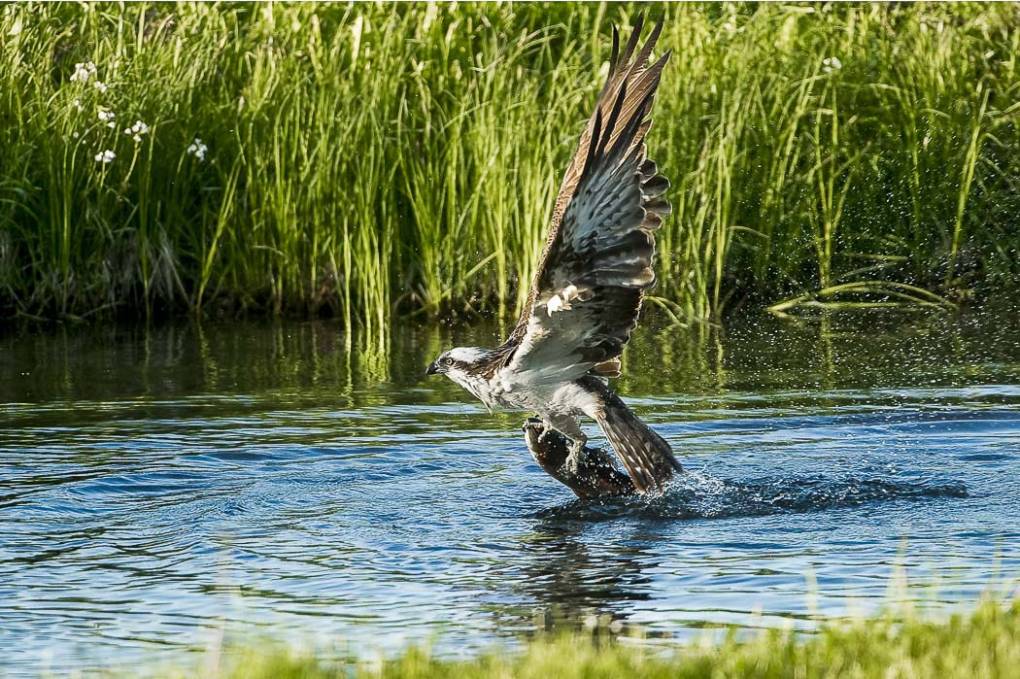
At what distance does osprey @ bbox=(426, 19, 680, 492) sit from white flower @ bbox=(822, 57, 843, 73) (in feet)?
17.0

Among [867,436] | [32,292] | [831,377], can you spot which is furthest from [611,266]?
[32,292]

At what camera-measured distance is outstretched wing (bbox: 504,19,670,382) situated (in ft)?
18.3

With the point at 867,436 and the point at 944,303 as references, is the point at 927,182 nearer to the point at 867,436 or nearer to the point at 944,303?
the point at 944,303

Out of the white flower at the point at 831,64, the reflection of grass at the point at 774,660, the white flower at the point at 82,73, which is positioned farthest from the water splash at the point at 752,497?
the white flower at the point at 82,73

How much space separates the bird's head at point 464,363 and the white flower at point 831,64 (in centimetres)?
551

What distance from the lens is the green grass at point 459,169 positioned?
36.3 feet

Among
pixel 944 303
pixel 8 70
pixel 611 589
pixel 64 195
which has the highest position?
pixel 8 70

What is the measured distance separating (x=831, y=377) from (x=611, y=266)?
3.73 meters

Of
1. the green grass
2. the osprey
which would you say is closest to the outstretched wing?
the osprey

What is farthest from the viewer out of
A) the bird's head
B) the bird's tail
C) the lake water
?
the bird's head

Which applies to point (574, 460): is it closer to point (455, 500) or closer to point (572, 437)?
point (572, 437)

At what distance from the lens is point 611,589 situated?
524cm

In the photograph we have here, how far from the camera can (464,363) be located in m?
6.52

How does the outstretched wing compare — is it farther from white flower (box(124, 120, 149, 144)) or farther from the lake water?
white flower (box(124, 120, 149, 144))
